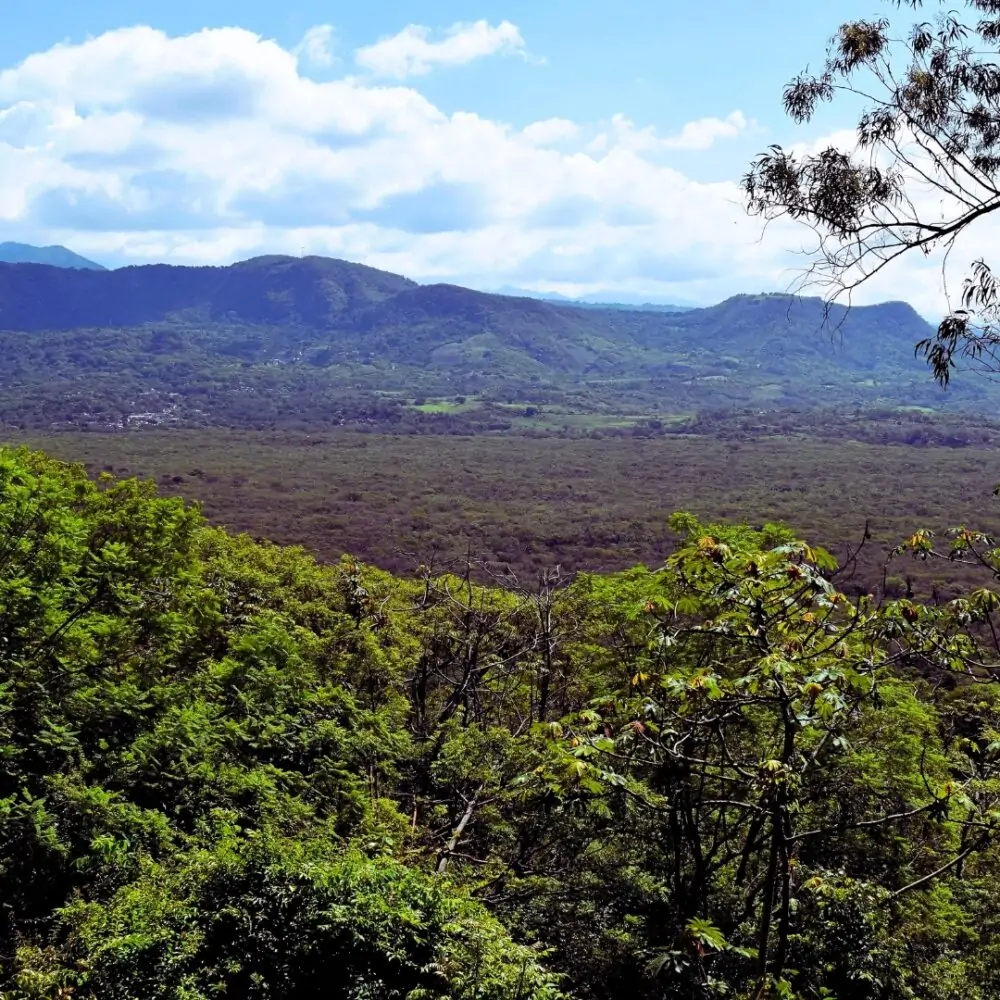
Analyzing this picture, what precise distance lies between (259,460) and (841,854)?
115052 millimetres

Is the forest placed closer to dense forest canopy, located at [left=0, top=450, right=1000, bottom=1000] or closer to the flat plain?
dense forest canopy, located at [left=0, top=450, right=1000, bottom=1000]

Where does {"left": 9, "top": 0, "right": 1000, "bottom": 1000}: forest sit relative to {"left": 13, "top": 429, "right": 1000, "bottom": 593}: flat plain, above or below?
above

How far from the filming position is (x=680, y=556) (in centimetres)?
614

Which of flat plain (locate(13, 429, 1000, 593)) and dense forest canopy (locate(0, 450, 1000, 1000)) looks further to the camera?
flat plain (locate(13, 429, 1000, 593))

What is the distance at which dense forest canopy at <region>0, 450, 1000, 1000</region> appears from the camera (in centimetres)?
627

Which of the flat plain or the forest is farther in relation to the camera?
the flat plain

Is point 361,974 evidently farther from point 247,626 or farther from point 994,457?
point 994,457

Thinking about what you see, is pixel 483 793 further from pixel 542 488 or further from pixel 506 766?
pixel 542 488

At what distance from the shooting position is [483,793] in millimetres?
12984

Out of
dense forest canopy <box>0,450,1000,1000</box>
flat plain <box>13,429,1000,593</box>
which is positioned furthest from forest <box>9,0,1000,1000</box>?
flat plain <box>13,429,1000,593</box>

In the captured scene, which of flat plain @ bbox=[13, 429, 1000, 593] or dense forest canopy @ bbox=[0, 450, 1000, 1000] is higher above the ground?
dense forest canopy @ bbox=[0, 450, 1000, 1000]

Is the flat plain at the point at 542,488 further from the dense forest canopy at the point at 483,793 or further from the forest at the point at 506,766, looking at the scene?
the dense forest canopy at the point at 483,793

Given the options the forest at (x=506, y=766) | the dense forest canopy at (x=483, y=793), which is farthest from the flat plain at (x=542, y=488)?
the dense forest canopy at (x=483, y=793)

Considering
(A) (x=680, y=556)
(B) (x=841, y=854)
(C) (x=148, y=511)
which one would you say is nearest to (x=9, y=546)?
(C) (x=148, y=511)
